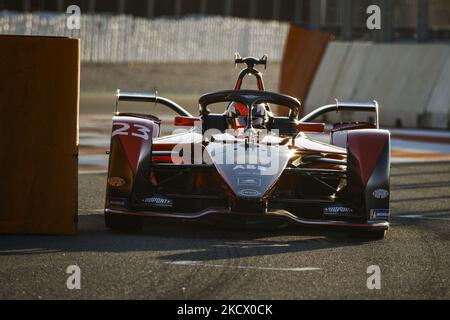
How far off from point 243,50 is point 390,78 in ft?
63.6

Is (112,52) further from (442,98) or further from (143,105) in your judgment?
(442,98)

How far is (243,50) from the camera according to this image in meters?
41.4

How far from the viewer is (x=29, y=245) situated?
927cm

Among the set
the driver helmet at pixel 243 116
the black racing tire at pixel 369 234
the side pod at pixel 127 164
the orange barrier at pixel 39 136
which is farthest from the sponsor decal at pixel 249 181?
the driver helmet at pixel 243 116

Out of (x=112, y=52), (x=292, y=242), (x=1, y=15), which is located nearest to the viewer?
(x=292, y=242)

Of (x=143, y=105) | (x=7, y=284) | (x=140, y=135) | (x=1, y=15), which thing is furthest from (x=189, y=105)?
(x=7, y=284)

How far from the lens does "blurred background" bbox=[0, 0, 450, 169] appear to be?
21531 mm

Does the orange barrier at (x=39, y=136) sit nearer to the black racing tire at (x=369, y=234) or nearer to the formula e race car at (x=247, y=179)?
the formula e race car at (x=247, y=179)

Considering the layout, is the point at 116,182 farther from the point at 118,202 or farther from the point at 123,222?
the point at 123,222

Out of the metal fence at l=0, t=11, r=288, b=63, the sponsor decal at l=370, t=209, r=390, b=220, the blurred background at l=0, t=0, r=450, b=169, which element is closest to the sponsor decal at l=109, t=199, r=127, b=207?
the sponsor decal at l=370, t=209, r=390, b=220

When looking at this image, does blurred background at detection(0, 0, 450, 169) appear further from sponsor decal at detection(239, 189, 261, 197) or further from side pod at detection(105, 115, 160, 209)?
sponsor decal at detection(239, 189, 261, 197)

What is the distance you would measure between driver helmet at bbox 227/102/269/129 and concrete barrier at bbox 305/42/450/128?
1007cm

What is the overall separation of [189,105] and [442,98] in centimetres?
920

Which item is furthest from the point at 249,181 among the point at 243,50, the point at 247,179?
the point at 243,50
